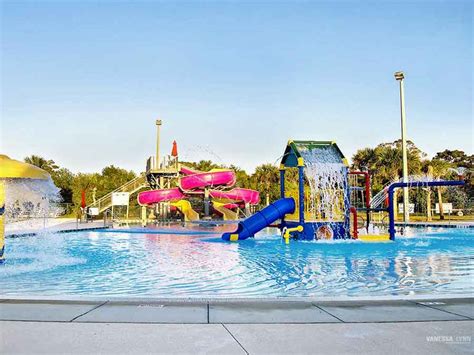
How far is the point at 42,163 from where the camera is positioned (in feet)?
176

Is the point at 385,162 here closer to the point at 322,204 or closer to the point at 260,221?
the point at 322,204

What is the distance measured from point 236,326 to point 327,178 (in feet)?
44.6

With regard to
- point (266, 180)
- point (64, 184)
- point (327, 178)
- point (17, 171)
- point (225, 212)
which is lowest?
point (225, 212)

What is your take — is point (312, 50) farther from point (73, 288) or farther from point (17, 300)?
point (17, 300)

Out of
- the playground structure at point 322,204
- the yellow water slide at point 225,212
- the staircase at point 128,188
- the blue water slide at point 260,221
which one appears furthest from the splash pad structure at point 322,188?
the staircase at point 128,188

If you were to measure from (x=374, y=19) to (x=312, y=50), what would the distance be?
365 centimetres

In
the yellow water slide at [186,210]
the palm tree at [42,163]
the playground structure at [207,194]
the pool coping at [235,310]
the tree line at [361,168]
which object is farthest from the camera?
the palm tree at [42,163]

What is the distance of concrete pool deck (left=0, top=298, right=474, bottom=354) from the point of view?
357 cm

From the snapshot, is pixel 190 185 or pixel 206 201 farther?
pixel 206 201

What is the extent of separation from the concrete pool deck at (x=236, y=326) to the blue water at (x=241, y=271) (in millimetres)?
1532

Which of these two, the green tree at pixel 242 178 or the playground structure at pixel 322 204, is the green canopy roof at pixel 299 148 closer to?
the playground structure at pixel 322 204

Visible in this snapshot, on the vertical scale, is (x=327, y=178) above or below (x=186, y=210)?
above

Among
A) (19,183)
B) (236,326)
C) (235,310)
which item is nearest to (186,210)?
(19,183)

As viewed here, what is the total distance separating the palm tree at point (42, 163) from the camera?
169 feet
